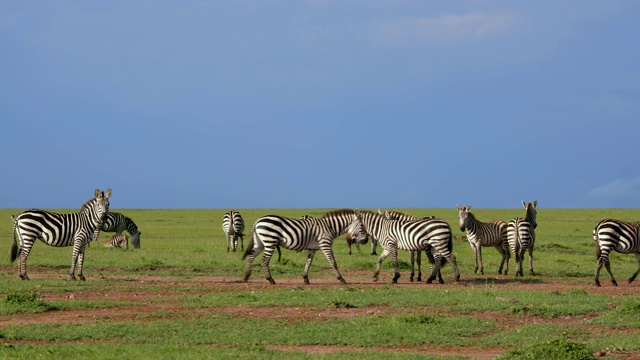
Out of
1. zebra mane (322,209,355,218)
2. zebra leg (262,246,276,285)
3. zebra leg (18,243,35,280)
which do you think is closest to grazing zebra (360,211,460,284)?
zebra mane (322,209,355,218)

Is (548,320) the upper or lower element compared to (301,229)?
lower

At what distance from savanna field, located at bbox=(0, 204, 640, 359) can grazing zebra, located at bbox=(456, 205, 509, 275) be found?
32.6 inches

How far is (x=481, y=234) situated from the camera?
21703 millimetres

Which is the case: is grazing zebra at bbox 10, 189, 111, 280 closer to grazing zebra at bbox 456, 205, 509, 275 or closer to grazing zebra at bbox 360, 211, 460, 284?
grazing zebra at bbox 360, 211, 460, 284

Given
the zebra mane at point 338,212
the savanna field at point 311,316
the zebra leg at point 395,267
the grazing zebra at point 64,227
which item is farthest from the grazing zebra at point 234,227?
the zebra leg at point 395,267

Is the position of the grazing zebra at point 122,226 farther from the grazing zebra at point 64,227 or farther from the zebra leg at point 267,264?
the zebra leg at point 267,264

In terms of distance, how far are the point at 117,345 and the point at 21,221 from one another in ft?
28.9

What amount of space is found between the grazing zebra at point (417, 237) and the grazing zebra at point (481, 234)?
251 cm

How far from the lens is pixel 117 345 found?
1105 cm

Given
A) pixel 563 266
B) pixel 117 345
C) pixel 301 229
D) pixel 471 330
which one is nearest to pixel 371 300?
pixel 471 330

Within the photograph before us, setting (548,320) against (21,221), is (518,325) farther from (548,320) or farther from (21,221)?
(21,221)

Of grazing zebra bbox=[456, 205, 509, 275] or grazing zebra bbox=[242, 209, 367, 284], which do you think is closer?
grazing zebra bbox=[242, 209, 367, 284]

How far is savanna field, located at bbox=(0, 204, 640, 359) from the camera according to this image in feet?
35.5

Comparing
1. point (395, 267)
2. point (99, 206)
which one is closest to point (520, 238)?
point (395, 267)
